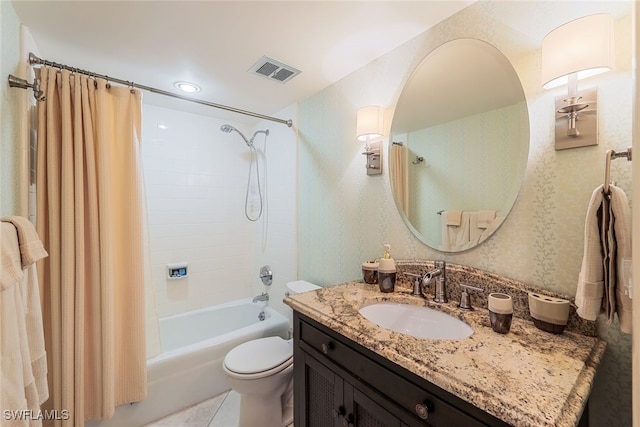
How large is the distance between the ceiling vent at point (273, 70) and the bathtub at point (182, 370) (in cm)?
187

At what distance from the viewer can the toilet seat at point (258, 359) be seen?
4.79ft

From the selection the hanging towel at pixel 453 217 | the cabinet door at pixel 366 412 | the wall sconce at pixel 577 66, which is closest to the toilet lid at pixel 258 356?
the cabinet door at pixel 366 412

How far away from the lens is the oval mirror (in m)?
1.05

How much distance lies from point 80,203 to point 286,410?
172 cm

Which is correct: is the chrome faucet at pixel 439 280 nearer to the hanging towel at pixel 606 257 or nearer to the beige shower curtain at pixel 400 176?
the beige shower curtain at pixel 400 176

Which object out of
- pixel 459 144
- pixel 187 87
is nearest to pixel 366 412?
pixel 459 144

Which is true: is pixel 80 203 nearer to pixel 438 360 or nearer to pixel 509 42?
pixel 438 360

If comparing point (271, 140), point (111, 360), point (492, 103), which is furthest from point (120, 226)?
point (492, 103)

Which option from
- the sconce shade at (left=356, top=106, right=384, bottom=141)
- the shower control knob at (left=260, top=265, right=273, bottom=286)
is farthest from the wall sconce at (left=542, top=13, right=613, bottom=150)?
the shower control knob at (left=260, top=265, right=273, bottom=286)

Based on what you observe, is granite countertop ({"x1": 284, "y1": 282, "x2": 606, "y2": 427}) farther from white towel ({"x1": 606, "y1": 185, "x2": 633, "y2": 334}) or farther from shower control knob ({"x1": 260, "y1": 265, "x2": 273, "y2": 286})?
shower control knob ({"x1": 260, "y1": 265, "x2": 273, "y2": 286})

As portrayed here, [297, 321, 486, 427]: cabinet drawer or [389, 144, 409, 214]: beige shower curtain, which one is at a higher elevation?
[389, 144, 409, 214]: beige shower curtain

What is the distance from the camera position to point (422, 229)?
4.35ft

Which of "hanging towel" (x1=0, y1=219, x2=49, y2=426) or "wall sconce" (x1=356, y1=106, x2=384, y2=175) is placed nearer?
"hanging towel" (x1=0, y1=219, x2=49, y2=426)

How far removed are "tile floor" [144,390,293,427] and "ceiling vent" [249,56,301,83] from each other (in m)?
2.26
